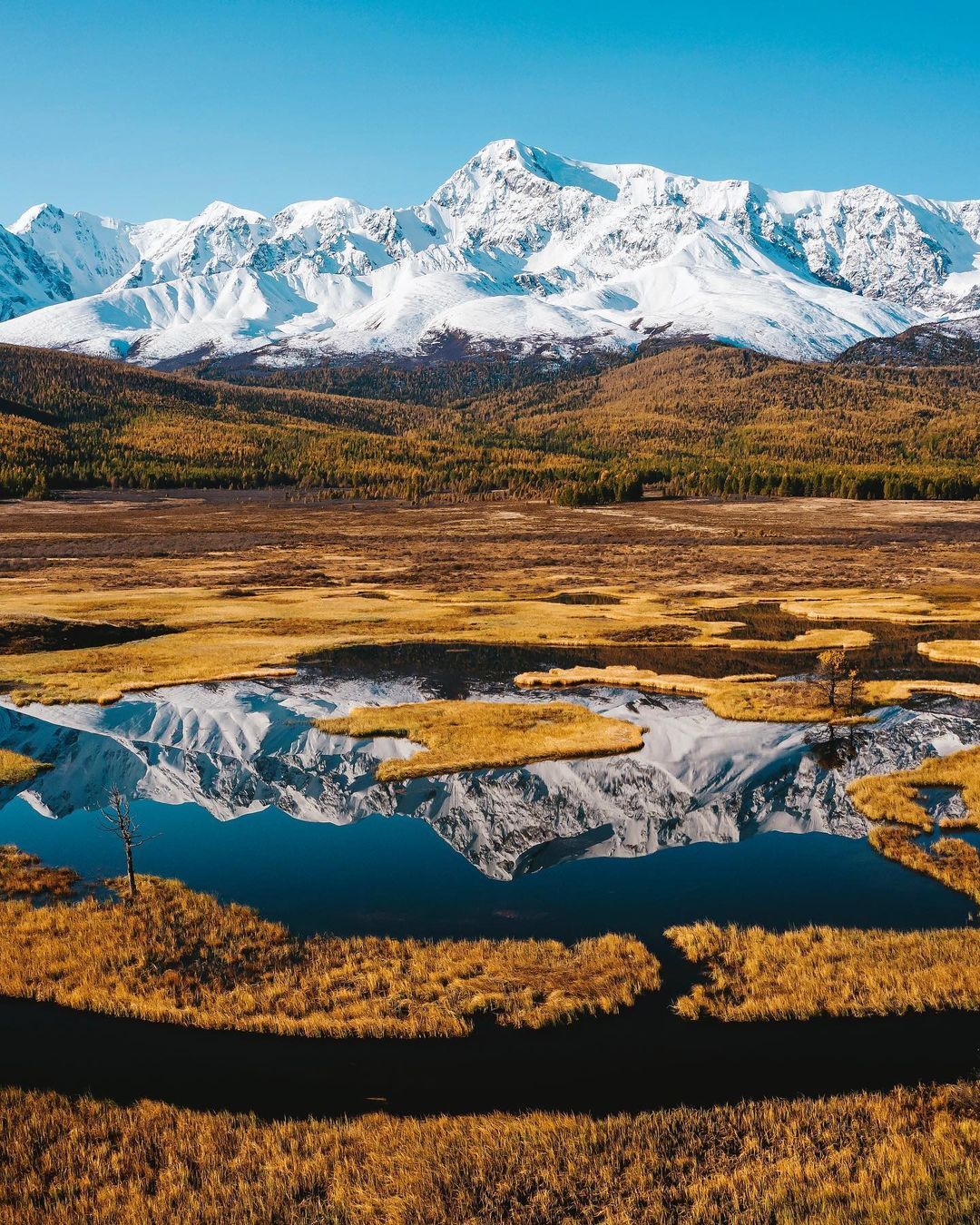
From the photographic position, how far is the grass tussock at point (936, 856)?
2716cm

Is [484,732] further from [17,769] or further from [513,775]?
[17,769]

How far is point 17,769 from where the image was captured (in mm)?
39344

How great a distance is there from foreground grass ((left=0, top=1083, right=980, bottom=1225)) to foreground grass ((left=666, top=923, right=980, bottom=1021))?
3.28 meters

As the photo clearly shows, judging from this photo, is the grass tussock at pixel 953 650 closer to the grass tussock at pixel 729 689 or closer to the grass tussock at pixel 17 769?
the grass tussock at pixel 729 689

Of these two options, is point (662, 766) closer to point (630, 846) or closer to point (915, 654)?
point (630, 846)

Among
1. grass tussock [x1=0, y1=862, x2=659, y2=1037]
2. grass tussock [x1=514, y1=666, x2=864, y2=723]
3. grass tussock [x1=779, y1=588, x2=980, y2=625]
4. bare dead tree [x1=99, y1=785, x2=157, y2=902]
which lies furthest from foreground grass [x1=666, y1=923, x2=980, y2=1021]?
grass tussock [x1=779, y1=588, x2=980, y2=625]

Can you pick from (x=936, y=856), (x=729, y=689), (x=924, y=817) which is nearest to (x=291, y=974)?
(x=936, y=856)

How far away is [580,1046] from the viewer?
1967 cm

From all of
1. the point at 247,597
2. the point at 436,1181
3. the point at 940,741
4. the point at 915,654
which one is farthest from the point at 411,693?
the point at 247,597

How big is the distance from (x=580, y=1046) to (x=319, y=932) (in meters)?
8.61

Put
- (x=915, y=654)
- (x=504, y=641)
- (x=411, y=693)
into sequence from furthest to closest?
(x=504, y=641) → (x=915, y=654) → (x=411, y=693)

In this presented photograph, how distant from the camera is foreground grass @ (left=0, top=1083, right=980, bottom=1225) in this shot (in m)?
14.9

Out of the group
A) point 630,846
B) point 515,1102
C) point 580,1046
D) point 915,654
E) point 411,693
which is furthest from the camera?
point 915,654

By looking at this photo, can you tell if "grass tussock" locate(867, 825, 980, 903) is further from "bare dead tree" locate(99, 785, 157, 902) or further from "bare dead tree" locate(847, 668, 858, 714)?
"bare dead tree" locate(99, 785, 157, 902)
